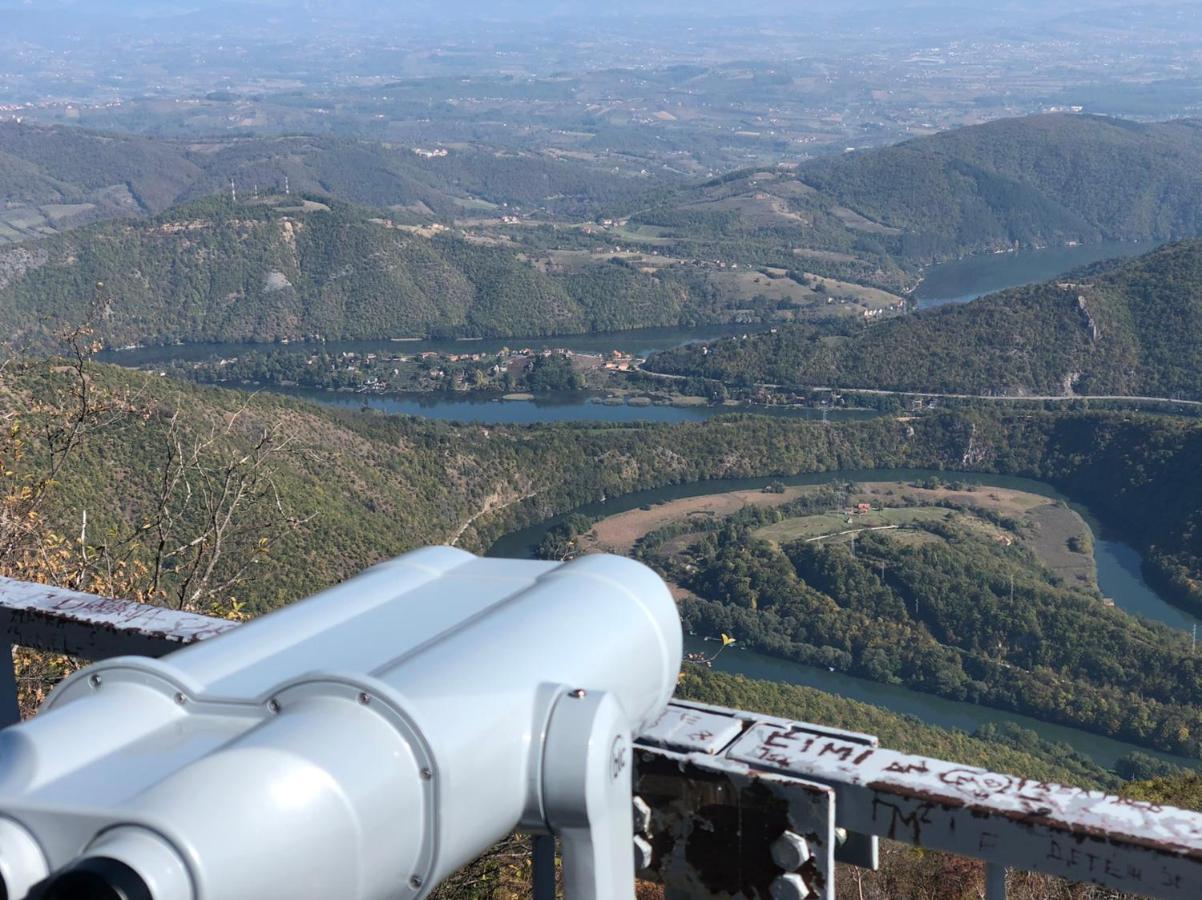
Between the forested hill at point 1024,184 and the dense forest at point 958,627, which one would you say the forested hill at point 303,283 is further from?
the dense forest at point 958,627

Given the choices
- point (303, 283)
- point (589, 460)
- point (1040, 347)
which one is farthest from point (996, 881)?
point (303, 283)

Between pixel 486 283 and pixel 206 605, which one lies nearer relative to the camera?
pixel 206 605

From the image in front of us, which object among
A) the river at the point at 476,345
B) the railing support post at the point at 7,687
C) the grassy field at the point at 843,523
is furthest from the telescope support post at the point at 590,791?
the river at the point at 476,345

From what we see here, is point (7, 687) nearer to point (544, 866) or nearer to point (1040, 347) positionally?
point (544, 866)

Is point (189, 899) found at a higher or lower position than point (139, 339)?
higher

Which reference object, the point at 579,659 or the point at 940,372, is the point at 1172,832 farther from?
the point at 940,372

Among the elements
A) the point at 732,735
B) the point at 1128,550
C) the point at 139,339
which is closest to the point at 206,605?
the point at 732,735

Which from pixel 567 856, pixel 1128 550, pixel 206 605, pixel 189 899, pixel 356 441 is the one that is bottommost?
pixel 1128 550
